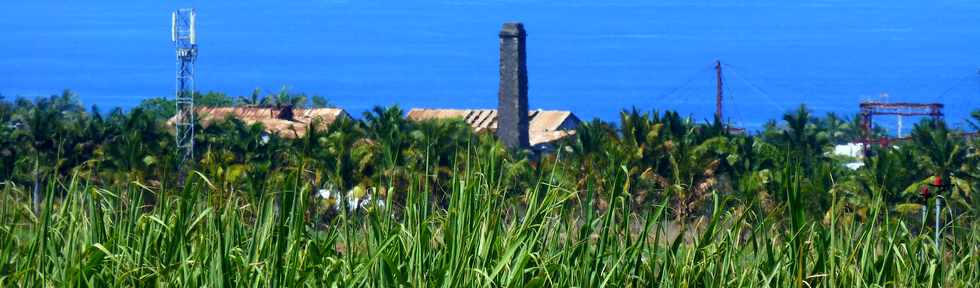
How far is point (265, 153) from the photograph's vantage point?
48656 millimetres

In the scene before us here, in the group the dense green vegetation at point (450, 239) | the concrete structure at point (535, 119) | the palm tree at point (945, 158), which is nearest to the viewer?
the dense green vegetation at point (450, 239)

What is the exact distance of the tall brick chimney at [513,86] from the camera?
65.2 m

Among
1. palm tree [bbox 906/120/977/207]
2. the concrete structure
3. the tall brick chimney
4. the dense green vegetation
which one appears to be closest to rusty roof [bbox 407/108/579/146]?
the concrete structure

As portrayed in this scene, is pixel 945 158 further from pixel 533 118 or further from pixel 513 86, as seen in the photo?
pixel 533 118

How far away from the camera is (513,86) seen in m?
65.4

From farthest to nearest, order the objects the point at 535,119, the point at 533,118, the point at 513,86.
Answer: the point at 533,118 < the point at 535,119 < the point at 513,86

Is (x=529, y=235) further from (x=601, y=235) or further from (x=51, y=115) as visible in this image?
(x=51, y=115)

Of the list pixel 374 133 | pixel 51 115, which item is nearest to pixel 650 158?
pixel 374 133

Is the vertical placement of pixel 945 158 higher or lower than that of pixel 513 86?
lower

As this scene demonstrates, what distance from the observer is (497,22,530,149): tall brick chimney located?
65.2 m

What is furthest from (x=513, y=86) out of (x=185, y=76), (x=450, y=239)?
(x=450, y=239)

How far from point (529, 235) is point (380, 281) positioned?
69 cm

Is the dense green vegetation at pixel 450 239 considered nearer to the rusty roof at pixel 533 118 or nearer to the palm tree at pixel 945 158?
the palm tree at pixel 945 158

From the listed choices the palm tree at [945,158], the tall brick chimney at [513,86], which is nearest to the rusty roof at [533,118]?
the tall brick chimney at [513,86]
